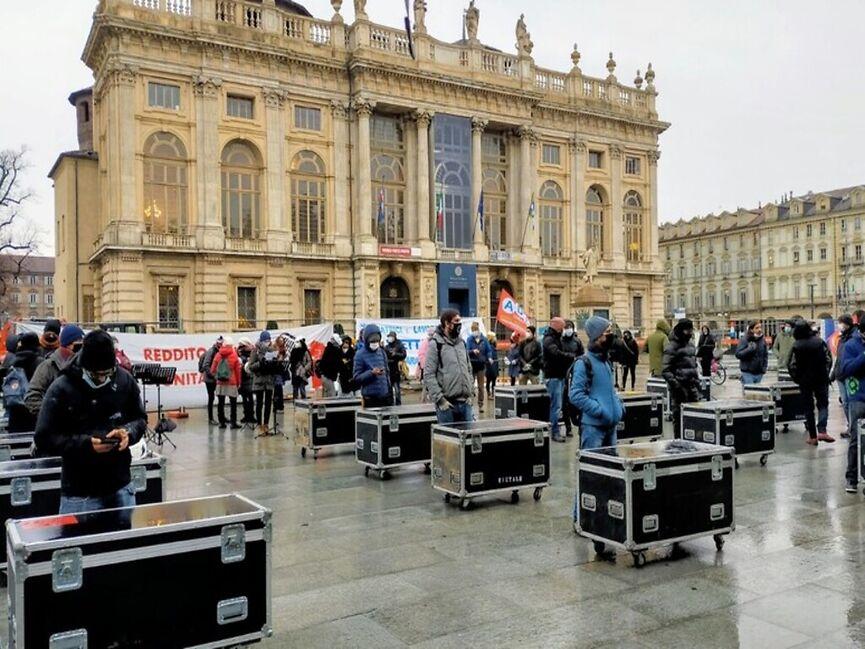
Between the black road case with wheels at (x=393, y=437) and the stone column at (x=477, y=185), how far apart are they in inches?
1286

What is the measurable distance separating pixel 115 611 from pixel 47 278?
494ft

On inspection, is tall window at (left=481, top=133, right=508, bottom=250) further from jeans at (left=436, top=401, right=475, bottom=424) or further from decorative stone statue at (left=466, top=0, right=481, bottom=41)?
jeans at (left=436, top=401, right=475, bottom=424)

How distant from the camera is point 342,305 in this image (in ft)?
131

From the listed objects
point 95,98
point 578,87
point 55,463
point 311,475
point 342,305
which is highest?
point 578,87

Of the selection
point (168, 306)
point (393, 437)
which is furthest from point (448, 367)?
point (168, 306)

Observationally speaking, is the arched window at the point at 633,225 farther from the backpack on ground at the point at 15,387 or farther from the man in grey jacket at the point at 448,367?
the backpack on ground at the point at 15,387

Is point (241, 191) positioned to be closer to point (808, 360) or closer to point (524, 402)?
point (524, 402)

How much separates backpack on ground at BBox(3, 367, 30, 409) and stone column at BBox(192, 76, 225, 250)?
90.1 ft

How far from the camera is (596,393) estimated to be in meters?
7.46

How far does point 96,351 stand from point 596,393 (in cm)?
463

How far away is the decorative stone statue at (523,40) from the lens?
4524 centimetres

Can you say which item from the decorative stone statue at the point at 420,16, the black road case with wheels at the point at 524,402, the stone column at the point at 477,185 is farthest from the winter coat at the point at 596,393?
the decorative stone statue at the point at 420,16

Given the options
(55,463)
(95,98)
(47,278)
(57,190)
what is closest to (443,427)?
(55,463)

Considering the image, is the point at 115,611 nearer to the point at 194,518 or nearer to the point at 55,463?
the point at 194,518
